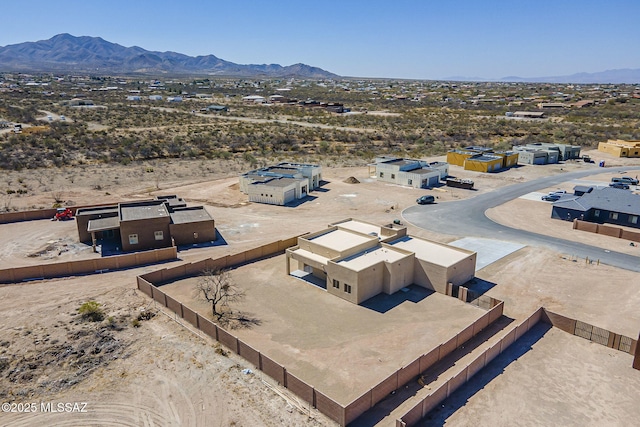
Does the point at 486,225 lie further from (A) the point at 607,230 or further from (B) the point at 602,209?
(B) the point at 602,209

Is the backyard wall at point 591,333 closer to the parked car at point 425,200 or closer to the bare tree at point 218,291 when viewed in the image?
the bare tree at point 218,291

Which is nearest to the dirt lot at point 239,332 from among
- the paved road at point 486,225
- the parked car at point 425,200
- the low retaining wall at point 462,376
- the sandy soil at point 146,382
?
the sandy soil at point 146,382

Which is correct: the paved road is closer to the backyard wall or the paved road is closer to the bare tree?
the backyard wall

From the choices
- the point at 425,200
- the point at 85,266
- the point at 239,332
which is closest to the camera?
the point at 239,332

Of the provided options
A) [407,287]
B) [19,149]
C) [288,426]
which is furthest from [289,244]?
[19,149]

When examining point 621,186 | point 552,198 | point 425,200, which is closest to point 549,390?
point 425,200

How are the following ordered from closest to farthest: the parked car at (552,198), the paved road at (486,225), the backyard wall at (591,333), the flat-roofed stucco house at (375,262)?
the backyard wall at (591,333), the flat-roofed stucco house at (375,262), the paved road at (486,225), the parked car at (552,198)
